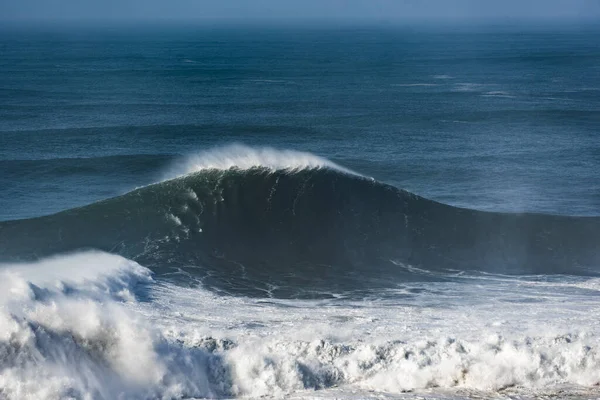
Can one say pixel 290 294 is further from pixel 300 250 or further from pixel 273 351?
pixel 273 351

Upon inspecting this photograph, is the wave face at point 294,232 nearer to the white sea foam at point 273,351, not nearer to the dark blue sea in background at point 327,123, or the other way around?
the white sea foam at point 273,351

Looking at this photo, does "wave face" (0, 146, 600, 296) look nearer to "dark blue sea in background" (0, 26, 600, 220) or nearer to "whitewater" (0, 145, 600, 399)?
"whitewater" (0, 145, 600, 399)

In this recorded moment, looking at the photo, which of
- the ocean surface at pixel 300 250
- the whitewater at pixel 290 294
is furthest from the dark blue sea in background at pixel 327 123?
the whitewater at pixel 290 294

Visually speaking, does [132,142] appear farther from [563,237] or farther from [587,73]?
[587,73]

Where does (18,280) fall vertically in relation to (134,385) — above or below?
above

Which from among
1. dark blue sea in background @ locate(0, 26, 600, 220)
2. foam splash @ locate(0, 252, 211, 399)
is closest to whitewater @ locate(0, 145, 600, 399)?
foam splash @ locate(0, 252, 211, 399)

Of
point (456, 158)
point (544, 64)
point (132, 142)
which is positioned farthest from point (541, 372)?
point (544, 64)
